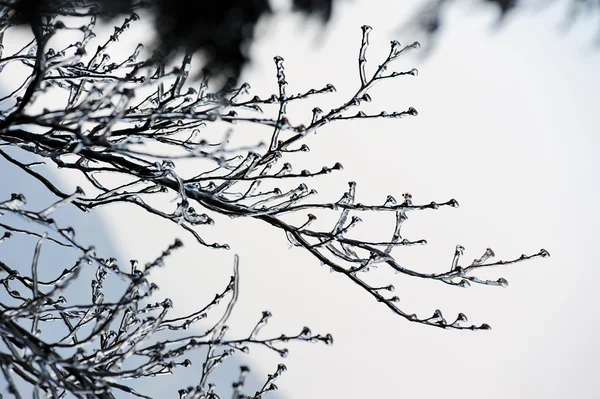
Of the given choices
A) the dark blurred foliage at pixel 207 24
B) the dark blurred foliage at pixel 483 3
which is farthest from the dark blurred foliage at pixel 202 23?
the dark blurred foliage at pixel 483 3

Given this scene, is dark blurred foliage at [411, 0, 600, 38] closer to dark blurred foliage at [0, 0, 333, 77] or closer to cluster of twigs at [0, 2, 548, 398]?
dark blurred foliage at [0, 0, 333, 77]

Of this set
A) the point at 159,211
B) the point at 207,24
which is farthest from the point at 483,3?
the point at 159,211

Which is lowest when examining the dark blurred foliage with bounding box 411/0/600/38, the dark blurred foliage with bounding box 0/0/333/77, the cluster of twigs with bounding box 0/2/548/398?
the cluster of twigs with bounding box 0/2/548/398

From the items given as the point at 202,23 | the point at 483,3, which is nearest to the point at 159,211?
the point at 202,23

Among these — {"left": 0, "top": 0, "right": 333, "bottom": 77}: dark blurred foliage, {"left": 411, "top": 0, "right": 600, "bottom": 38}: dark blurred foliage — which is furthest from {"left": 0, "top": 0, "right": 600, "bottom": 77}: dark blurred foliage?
{"left": 411, "top": 0, "right": 600, "bottom": 38}: dark blurred foliage

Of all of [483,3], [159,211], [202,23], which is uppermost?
[483,3]

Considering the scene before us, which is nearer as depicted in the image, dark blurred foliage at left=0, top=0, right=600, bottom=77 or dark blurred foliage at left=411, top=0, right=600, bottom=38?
dark blurred foliage at left=0, top=0, right=600, bottom=77

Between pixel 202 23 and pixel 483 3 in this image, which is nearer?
pixel 202 23

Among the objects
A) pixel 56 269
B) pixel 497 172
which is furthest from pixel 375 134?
pixel 56 269

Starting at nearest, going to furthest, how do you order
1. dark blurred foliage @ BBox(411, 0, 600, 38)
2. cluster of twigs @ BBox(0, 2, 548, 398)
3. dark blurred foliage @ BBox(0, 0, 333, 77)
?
cluster of twigs @ BBox(0, 2, 548, 398), dark blurred foliage @ BBox(0, 0, 333, 77), dark blurred foliage @ BBox(411, 0, 600, 38)

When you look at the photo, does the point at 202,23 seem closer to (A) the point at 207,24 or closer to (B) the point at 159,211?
(A) the point at 207,24

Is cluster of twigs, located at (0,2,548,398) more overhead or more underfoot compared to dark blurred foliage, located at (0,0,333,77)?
more underfoot

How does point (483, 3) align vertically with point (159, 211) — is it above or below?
above

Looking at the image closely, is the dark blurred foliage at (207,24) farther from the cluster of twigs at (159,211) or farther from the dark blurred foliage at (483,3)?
the dark blurred foliage at (483,3)
